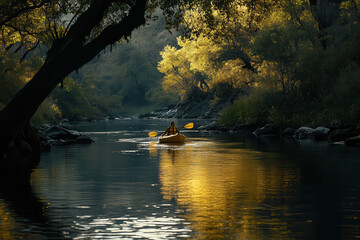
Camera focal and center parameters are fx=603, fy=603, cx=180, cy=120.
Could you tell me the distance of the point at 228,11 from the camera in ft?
80.6

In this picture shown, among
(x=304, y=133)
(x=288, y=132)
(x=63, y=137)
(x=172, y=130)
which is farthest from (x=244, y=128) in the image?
(x=63, y=137)

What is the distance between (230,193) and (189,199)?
Answer: 1451 millimetres

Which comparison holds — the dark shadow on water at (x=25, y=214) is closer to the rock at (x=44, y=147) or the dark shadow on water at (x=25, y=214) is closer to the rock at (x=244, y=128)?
the rock at (x=44, y=147)

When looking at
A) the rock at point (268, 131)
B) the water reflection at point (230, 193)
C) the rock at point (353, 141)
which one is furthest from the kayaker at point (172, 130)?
the water reflection at point (230, 193)

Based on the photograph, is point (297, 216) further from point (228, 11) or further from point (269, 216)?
point (228, 11)

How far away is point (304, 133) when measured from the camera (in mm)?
41812

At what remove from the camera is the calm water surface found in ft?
35.5

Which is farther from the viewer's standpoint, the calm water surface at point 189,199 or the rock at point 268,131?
the rock at point 268,131

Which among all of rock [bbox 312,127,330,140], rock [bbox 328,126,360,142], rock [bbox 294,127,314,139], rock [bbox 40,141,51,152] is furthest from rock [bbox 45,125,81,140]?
rock [bbox 328,126,360,142]

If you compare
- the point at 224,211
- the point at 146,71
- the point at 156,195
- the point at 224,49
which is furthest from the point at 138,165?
the point at 146,71

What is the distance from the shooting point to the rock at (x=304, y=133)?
41.6m

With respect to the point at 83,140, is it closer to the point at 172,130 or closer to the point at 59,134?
the point at 59,134

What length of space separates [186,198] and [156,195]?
1.04 m

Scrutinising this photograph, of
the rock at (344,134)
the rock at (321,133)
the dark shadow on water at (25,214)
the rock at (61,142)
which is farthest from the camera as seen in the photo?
the rock at (321,133)
